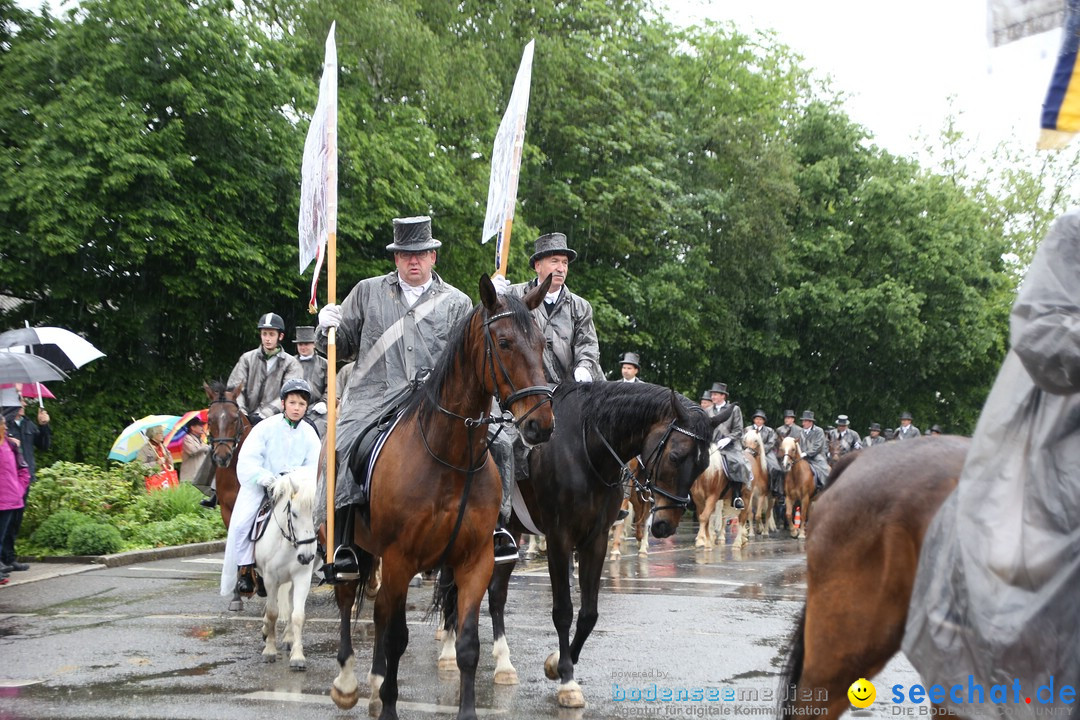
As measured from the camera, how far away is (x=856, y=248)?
44750mm

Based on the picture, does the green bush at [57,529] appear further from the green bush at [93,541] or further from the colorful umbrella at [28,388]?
the colorful umbrella at [28,388]

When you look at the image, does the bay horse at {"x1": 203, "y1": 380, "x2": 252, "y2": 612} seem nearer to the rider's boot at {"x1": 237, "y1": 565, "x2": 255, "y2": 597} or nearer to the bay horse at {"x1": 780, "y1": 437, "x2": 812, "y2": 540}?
the rider's boot at {"x1": 237, "y1": 565, "x2": 255, "y2": 597}

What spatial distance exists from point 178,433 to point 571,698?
636 inches

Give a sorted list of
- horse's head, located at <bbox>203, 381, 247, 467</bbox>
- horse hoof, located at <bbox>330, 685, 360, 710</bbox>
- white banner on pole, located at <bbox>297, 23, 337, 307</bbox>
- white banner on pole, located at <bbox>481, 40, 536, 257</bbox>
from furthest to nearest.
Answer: horse's head, located at <bbox>203, 381, 247, 467</bbox> < white banner on pole, located at <bbox>481, 40, 536, 257</bbox> < white banner on pole, located at <bbox>297, 23, 337, 307</bbox> < horse hoof, located at <bbox>330, 685, 360, 710</bbox>

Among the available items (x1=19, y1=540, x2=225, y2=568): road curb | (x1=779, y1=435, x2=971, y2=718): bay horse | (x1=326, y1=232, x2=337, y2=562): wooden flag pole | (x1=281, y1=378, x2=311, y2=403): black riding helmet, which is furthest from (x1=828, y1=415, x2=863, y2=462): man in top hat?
(x1=779, y1=435, x2=971, y2=718): bay horse

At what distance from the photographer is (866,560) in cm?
455

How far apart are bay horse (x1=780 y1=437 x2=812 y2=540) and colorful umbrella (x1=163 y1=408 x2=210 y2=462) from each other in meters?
12.7

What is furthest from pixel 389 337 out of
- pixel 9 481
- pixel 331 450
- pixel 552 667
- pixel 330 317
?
pixel 9 481

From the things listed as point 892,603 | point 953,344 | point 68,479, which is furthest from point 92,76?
point 953,344

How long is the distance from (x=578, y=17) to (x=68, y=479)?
22115 mm

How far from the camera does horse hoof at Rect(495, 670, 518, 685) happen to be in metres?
8.20

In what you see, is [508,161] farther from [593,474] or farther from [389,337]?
[593,474]

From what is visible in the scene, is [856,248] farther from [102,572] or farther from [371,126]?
[102,572]

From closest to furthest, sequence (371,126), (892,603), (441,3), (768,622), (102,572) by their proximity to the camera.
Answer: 1. (892,603)
2. (768,622)
3. (102,572)
4. (371,126)
5. (441,3)
